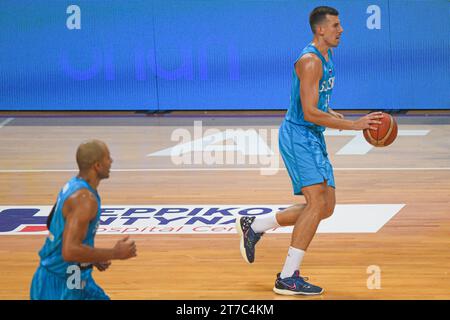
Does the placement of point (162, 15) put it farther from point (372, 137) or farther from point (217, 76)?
point (372, 137)

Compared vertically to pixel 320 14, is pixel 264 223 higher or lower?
lower

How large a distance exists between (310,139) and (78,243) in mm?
2432

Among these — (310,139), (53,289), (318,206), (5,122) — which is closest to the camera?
(53,289)

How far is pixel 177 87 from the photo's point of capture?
15828 millimetres

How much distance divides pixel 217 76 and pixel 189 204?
615 centimetres

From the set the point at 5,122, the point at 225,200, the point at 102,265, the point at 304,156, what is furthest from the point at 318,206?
the point at 5,122

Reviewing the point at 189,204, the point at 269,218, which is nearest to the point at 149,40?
the point at 189,204

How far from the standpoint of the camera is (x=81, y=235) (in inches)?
197

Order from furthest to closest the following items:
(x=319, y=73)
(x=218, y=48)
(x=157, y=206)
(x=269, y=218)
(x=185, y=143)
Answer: (x=218, y=48)
(x=185, y=143)
(x=157, y=206)
(x=269, y=218)
(x=319, y=73)

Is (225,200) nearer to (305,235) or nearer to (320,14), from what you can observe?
(305,235)

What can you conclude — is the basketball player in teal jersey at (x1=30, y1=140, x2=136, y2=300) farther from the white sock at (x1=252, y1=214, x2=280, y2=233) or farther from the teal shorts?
the white sock at (x1=252, y1=214, x2=280, y2=233)

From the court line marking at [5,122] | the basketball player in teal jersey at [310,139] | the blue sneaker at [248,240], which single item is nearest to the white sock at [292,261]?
the basketball player in teal jersey at [310,139]

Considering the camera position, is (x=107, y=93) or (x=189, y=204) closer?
(x=189, y=204)

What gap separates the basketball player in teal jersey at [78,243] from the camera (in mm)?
5008
